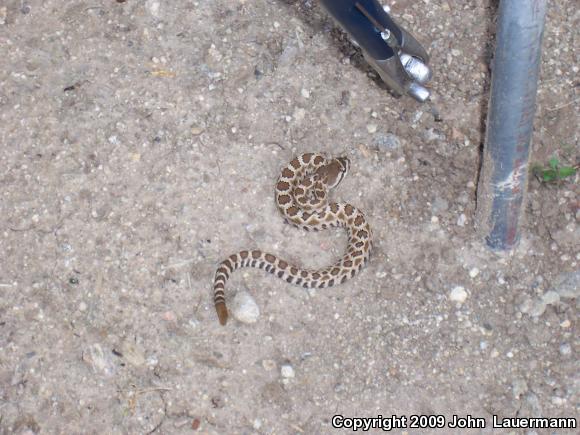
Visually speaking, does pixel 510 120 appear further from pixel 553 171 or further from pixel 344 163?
pixel 344 163

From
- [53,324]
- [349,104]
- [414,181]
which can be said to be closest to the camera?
[53,324]

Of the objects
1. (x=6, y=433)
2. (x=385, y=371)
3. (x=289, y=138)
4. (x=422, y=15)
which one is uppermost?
(x=422, y=15)

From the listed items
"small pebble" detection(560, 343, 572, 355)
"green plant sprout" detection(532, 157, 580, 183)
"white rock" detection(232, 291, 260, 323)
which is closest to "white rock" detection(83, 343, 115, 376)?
"white rock" detection(232, 291, 260, 323)

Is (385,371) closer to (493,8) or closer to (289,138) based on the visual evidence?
(289,138)

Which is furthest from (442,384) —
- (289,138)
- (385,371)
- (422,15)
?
(422,15)

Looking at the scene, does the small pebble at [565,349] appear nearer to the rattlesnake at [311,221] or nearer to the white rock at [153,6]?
the rattlesnake at [311,221]

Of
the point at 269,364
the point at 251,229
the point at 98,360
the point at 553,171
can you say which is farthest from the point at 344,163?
the point at 98,360

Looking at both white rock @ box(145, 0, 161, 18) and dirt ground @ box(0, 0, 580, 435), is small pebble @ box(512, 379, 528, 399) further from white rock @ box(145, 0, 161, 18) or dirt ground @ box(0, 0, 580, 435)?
white rock @ box(145, 0, 161, 18)
